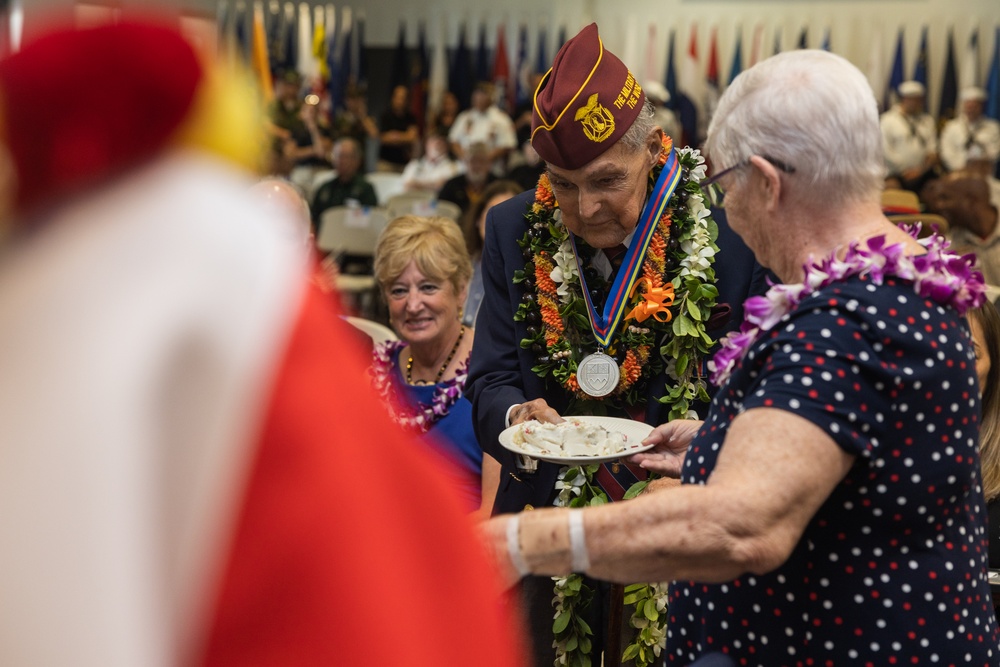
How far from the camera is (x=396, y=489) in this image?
832 millimetres

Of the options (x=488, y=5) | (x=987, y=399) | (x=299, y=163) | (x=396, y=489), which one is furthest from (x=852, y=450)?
(x=488, y=5)

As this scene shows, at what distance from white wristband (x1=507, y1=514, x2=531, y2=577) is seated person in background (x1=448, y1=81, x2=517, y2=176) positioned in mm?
11017

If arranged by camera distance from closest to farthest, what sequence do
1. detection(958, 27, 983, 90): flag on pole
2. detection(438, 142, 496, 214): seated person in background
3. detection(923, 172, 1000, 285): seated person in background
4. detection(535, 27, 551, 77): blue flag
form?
detection(923, 172, 1000, 285): seated person in background → detection(438, 142, 496, 214): seated person in background → detection(958, 27, 983, 90): flag on pole → detection(535, 27, 551, 77): blue flag

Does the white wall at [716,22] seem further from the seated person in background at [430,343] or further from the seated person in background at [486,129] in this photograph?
the seated person in background at [430,343]

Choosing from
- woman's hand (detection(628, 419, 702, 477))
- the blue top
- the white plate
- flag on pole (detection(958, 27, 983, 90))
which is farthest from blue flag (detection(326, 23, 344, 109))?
woman's hand (detection(628, 419, 702, 477))

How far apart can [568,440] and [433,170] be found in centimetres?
1013

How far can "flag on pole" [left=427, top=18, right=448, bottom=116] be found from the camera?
48.9 ft

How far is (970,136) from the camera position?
40.7ft

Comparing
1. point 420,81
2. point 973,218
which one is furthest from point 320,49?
point 973,218

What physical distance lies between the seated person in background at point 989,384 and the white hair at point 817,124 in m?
1.44

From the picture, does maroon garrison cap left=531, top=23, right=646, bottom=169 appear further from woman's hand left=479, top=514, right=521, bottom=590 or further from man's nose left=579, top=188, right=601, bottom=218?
woman's hand left=479, top=514, right=521, bottom=590

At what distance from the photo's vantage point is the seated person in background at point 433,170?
12023 mm

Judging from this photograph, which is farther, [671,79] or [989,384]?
[671,79]

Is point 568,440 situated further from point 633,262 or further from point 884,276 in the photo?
point 884,276
